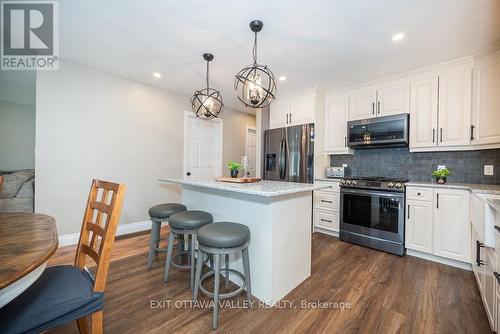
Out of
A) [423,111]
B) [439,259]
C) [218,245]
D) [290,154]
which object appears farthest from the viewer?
[290,154]

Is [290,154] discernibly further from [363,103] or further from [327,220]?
[363,103]

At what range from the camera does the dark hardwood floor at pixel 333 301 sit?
1.52 m

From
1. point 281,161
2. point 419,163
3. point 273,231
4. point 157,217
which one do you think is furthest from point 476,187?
point 157,217

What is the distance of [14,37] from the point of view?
7.59 feet

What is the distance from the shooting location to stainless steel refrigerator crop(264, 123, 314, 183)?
141 inches

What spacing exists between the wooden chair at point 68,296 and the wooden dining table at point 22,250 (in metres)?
0.17

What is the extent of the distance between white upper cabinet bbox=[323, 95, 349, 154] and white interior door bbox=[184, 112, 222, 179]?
86.0 inches

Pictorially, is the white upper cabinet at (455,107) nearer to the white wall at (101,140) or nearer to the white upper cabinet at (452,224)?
the white upper cabinet at (452,224)

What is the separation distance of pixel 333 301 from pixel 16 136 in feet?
22.9

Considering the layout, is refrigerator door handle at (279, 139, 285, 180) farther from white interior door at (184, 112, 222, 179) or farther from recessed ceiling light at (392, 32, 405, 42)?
recessed ceiling light at (392, 32, 405, 42)

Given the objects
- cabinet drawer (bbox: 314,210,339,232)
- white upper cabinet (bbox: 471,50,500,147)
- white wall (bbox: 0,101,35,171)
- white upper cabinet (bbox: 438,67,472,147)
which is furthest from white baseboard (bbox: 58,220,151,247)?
white upper cabinet (bbox: 471,50,500,147)

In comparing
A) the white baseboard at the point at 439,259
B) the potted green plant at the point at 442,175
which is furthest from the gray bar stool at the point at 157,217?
the potted green plant at the point at 442,175

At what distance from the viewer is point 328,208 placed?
136 inches

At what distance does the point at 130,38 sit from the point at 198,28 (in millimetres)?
796
